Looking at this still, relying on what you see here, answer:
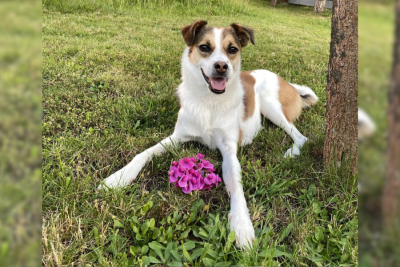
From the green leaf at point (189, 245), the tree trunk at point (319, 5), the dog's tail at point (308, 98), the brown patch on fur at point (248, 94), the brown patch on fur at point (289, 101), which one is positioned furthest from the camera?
the tree trunk at point (319, 5)

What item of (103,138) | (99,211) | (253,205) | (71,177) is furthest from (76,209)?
(253,205)

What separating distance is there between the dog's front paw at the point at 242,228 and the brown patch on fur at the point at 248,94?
1.41 m

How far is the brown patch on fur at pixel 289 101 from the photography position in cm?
339

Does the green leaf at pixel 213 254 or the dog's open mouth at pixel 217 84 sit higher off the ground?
the dog's open mouth at pixel 217 84

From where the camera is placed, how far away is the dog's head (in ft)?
8.24

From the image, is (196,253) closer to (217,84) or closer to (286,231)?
(286,231)

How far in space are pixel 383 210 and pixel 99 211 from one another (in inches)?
72.2

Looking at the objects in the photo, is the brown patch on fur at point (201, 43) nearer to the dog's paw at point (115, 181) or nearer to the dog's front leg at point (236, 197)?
the dog's front leg at point (236, 197)

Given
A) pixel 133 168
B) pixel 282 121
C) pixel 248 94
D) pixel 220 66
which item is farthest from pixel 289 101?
pixel 133 168

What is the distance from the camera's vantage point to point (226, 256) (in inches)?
64.9

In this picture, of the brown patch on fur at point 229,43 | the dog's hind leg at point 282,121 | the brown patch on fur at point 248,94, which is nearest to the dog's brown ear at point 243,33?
the brown patch on fur at point 229,43

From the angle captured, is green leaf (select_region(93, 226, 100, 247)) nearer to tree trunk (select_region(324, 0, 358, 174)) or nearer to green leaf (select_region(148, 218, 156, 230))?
green leaf (select_region(148, 218, 156, 230))

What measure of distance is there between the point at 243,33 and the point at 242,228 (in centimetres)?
195

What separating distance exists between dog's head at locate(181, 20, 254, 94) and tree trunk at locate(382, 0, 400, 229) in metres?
2.26
